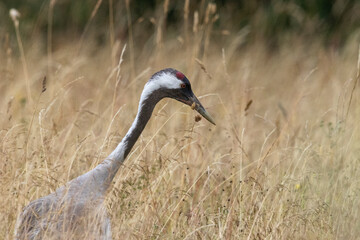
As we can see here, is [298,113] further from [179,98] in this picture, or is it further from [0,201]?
[0,201]

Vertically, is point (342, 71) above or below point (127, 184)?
below

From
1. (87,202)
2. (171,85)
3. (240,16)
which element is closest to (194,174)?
(171,85)

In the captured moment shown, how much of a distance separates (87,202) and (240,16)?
7359 millimetres

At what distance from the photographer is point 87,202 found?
3.89m

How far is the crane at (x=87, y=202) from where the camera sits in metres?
3.69

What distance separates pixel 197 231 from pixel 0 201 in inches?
42.7

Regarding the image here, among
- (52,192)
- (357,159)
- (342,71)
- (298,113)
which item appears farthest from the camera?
(342,71)

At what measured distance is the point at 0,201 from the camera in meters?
3.99

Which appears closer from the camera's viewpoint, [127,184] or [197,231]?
[197,231]

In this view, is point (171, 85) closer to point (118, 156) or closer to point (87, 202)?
point (118, 156)

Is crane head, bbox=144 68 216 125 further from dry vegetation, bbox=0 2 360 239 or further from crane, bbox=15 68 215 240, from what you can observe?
dry vegetation, bbox=0 2 360 239

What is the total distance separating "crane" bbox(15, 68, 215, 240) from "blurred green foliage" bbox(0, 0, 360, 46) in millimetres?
6365

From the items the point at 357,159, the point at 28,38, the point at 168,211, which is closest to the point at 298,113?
the point at 357,159

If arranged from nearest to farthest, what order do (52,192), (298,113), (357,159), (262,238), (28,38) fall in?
1. (262,238)
2. (52,192)
3. (357,159)
4. (298,113)
5. (28,38)
